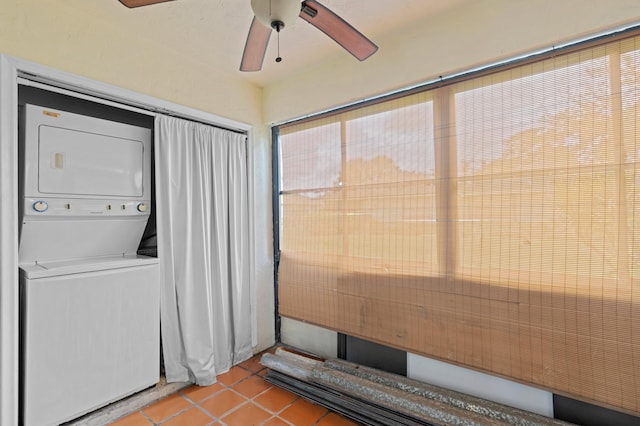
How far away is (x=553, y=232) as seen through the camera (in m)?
1.78

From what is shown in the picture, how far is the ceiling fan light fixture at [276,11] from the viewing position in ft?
4.18

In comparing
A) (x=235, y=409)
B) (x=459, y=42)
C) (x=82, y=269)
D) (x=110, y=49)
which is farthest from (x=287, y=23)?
(x=235, y=409)

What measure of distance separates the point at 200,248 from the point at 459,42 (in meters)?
2.55

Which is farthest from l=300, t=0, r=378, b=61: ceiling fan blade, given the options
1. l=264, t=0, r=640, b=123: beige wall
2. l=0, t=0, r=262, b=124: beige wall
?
l=0, t=0, r=262, b=124: beige wall

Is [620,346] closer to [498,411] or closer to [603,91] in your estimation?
[498,411]

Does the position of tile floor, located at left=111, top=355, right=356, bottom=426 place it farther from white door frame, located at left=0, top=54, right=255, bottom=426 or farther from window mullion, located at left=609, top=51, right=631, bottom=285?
window mullion, located at left=609, top=51, right=631, bottom=285

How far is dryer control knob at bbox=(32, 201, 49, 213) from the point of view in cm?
192

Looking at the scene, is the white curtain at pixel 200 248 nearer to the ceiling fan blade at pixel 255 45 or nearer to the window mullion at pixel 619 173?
the ceiling fan blade at pixel 255 45

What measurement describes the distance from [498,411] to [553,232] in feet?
3.78

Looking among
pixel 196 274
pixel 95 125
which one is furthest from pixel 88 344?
pixel 95 125

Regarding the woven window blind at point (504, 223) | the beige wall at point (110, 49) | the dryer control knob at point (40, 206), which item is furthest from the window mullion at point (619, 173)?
the dryer control knob at point (40, 206)

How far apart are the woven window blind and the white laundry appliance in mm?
1576

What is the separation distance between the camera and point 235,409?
2.24 meters

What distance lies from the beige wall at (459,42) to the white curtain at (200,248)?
1.02 m
